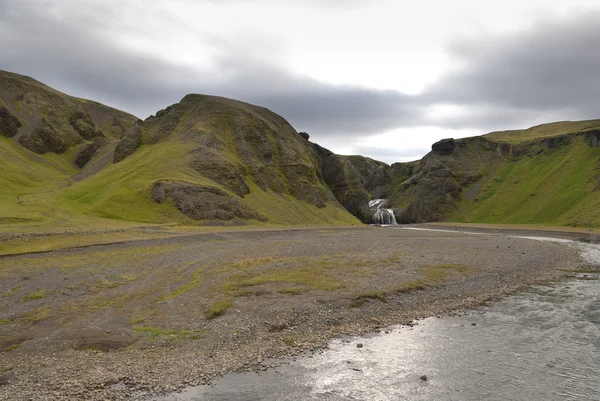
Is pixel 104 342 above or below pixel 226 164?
below

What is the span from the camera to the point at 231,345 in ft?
72.6

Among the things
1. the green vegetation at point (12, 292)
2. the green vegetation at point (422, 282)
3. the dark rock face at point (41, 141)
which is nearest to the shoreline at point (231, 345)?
the green vegetation at point (422, 282)

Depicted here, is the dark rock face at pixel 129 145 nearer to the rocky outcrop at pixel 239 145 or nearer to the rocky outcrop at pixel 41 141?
the rocky outcrop at pixel 239 145

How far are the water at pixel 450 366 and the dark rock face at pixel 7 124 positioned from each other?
220 m

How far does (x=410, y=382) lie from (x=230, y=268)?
27.9 m

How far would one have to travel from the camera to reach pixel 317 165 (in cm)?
19825

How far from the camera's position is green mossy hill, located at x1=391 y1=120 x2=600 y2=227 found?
5017 inches

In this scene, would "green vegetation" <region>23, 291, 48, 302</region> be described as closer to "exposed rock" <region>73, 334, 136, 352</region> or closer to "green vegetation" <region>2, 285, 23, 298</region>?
"green vegetation" <region>2, 285, 23, 298</region>

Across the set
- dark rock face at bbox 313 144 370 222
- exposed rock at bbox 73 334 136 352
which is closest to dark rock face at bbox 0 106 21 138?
dark rock face at bbox 313 144 370 222

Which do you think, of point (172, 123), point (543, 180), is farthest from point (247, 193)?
point (543, 180)

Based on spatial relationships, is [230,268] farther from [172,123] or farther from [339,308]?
[172,123]

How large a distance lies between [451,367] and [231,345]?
487 inches

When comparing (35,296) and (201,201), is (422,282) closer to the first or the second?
(35,296)

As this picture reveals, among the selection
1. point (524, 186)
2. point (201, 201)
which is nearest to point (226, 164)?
point (201, 201)
